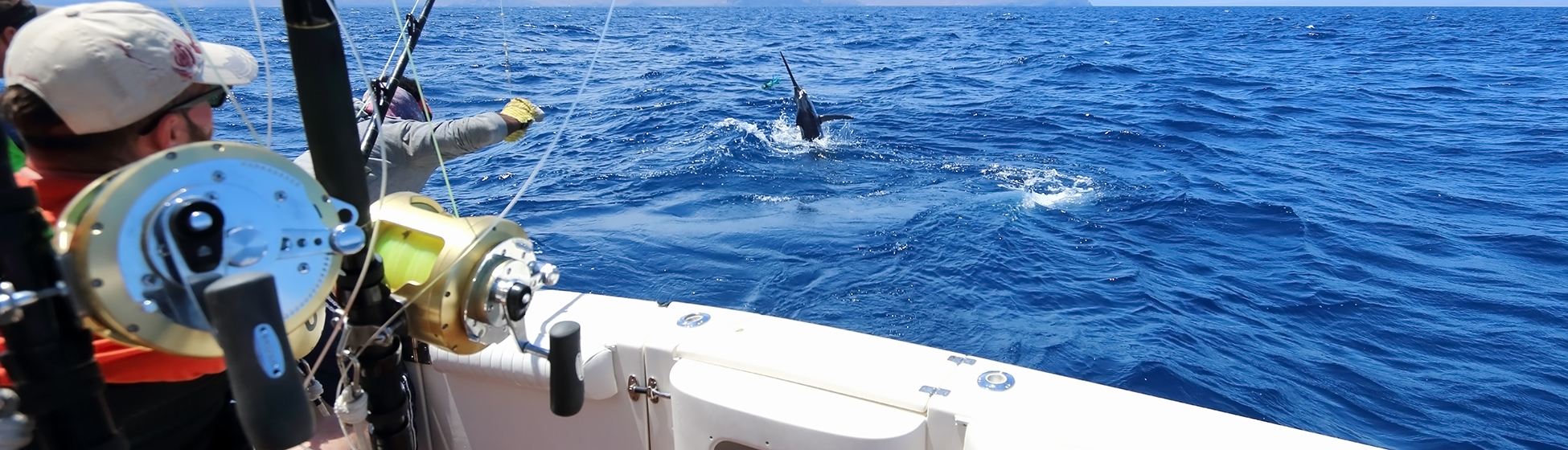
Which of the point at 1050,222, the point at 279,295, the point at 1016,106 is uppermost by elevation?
the point at 279,295

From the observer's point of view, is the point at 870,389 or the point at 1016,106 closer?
the point at 870,389

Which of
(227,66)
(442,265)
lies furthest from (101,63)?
(442,265)

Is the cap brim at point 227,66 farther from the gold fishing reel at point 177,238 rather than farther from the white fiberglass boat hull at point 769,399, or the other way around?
the white fiberglass boat hull at point 769,399

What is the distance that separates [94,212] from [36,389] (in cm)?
18

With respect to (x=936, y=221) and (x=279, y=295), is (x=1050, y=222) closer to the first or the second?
(x=936, y=221)

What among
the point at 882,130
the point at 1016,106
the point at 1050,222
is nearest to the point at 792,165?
the point at 882,130

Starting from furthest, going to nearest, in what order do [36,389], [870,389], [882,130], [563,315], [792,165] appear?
[882,130] < [792,165] < [563,315] < [870,389] < [36,389]

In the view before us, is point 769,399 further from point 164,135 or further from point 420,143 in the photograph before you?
point 420,143

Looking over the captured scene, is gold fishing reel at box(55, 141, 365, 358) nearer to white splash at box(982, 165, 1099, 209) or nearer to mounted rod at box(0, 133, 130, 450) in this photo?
mounted rod at box(0, 133, 130, 450)

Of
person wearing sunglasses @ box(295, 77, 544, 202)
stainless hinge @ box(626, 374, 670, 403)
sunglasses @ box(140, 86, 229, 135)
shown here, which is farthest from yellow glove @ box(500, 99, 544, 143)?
sunglasses @ box(140, 86, 229, 135)

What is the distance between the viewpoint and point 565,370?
149 centimetres

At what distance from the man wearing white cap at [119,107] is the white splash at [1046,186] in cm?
667

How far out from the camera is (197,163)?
1013mm

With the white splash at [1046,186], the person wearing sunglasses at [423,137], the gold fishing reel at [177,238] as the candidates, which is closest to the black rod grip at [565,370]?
the gold fishing reel at [177,238]
